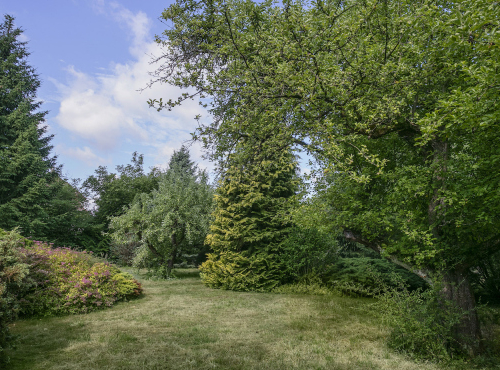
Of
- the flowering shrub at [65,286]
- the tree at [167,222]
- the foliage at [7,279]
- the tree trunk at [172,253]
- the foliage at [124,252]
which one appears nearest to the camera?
the foliage at [7,279]

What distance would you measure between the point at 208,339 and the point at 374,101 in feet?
18.1

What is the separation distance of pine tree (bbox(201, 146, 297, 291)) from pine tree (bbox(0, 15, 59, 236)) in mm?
12072

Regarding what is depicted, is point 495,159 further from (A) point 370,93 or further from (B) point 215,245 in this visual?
(B) point 215,245

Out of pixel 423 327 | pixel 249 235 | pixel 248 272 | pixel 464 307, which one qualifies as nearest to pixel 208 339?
pixel 423 327

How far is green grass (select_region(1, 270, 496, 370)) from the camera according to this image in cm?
462

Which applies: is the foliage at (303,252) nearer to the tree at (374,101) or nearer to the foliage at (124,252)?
the tree at (374,101)

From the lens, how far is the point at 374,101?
19.5 ft

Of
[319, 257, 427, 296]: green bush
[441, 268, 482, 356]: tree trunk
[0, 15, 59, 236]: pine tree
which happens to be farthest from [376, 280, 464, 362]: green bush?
[0, 15, 59, 236]: pine tree

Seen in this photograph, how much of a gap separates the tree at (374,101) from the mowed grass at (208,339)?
2.00 meters

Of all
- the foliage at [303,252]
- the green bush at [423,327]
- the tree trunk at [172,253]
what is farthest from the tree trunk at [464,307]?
the tree trunk at [172,253]

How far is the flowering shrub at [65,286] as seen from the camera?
24.3 feet

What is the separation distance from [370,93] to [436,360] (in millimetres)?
4654

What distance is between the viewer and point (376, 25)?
6.15 m

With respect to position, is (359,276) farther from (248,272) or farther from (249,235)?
(249,235)
